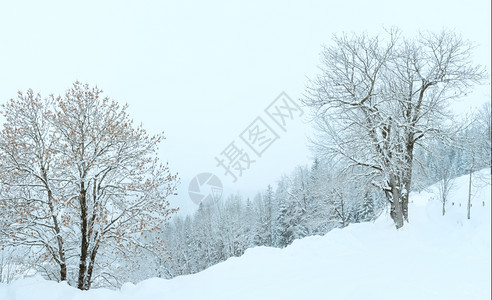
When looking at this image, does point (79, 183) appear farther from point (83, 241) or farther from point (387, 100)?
point (387, 100)

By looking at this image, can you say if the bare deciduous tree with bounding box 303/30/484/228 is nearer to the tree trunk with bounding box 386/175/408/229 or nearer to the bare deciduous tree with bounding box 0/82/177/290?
the tree trunk with bounding box 386/175/408/229

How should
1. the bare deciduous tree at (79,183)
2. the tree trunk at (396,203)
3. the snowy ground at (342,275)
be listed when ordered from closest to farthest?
the snowy ground at (342,275)
the bare deciduous tree at (79,183)
the tree trunk at (396,203)

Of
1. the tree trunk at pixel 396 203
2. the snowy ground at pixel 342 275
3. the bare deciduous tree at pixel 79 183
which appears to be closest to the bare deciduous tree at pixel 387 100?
the tree trunk at pixel 396 203

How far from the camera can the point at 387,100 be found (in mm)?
10875

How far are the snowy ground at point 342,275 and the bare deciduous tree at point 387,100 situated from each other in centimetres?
336

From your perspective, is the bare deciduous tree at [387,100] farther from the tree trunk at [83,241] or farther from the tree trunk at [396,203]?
the tree trunk at [83,241]

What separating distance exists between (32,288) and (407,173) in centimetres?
1285

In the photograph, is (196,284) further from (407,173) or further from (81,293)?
(407,173)

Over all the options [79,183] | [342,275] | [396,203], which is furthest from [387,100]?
[79,183]

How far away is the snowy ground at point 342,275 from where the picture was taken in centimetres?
432

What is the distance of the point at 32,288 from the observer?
473 cm

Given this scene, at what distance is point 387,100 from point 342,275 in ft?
27.2

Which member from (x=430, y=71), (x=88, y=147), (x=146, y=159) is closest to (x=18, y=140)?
(x=88, y=147)

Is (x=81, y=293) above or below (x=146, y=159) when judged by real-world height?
below
